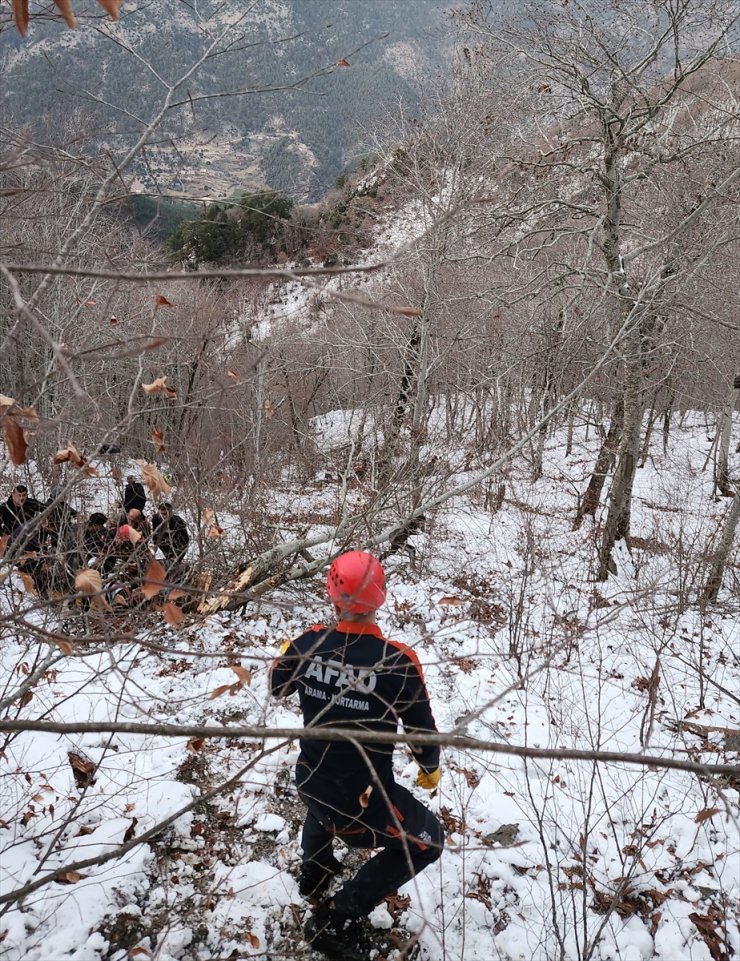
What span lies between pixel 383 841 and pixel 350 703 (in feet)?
2.34

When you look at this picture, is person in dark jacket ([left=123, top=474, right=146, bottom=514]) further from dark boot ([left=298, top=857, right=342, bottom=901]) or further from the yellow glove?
the yellow glove

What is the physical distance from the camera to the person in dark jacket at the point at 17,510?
18.4 feet

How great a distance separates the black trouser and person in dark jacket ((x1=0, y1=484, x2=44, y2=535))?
14.2 ft

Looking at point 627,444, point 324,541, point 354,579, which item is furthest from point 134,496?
point 627,444

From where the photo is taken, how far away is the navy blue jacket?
252 centimetres

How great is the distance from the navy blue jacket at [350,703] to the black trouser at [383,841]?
10 centimetres

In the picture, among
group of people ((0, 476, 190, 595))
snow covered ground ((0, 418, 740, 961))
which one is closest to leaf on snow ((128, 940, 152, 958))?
snow covered ground ((0, 418, 740, 961))

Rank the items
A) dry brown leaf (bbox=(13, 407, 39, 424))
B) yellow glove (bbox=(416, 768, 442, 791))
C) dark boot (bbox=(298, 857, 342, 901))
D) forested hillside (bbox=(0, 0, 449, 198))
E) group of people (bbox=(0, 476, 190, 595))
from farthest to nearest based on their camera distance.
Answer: group of people (bbox=(0, 476, 190, 595)), dark boot (bbox=(298, 857, 342, 901)), yellow glove (bbox=(416, 768, 442, 791)), forested hillside (bbox=(0, 0, 449, 198)), dry brown leaf (bbox=(13, 407, 39, 424))

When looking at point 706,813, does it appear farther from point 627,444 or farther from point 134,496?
point 627,444

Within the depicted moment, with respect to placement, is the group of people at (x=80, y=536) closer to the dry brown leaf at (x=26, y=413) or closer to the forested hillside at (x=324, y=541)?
the forested hillside at (x=324, y=541)

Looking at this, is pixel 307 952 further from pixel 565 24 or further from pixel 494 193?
pixel 494 193

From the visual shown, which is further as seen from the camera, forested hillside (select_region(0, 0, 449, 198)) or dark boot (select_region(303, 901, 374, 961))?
dark boot (select_region(303, 901, 374, 961))

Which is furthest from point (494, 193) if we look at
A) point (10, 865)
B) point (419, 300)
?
point (10, 865)

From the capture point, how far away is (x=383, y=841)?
2.64 m
